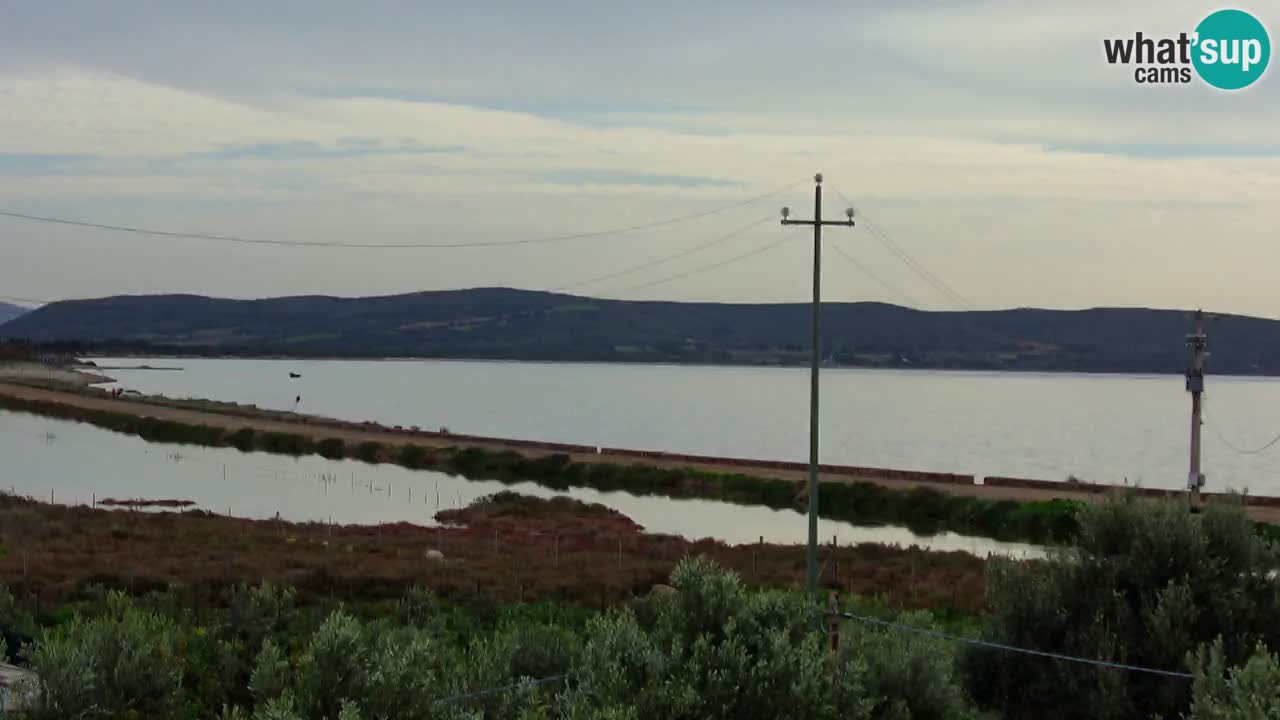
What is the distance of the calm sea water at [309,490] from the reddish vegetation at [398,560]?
20.6 ft

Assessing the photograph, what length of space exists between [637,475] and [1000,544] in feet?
97.9

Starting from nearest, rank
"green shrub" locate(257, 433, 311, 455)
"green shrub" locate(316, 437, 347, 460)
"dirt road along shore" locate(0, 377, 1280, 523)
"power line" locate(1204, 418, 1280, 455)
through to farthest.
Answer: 1. "dirt road along shore" locate(0, 377, 1280, 523)
2. "green shrub" locate(316, 437, 347, 460)
3. "green shrub" locate(257, 433, 311, 455)
4. "power line" locate(1204, 418, 1280, 455)

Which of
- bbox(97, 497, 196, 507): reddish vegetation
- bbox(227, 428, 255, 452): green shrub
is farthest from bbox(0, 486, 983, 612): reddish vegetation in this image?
bbox(227, 428, 255, 452): green shrub

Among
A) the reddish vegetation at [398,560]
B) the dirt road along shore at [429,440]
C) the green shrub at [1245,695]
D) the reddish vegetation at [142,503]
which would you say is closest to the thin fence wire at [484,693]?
the green shrub at [1245,695]

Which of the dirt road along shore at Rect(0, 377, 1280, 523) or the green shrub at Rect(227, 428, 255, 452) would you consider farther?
the green shrub at Rect(227, 428, 255, 452)

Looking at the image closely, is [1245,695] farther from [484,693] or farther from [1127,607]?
[484,693]

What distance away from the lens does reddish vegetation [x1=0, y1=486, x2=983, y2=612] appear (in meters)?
32.7

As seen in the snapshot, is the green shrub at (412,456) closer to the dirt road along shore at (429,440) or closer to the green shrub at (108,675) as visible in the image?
the dirt road along shore at (429,440)

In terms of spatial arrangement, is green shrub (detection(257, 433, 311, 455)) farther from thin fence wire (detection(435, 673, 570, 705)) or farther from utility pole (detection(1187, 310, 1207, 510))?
thin fence wire (detection(435, 673, 570, 705))

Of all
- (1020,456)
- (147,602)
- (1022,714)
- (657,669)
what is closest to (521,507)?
(147,602)

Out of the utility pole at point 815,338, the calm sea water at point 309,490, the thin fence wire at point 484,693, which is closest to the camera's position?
the thin fence wire at point 484,693

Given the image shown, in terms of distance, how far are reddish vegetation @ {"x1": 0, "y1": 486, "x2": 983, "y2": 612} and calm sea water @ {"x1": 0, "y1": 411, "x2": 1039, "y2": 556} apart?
6.27 metres

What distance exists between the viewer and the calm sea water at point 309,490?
59438 millimetres

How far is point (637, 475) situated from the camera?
81.6m
